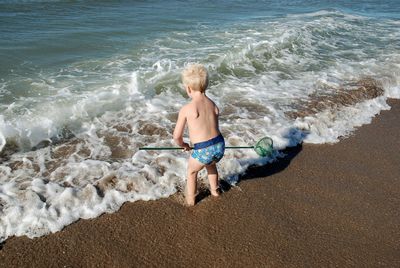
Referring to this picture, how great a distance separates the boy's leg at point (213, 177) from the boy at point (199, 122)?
10 centimetres

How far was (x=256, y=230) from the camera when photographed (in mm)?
3508

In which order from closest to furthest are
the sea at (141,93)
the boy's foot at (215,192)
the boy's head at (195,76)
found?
the boy's head at (195,76) < the boy's foot at (215,192) < the sea at (141,93)

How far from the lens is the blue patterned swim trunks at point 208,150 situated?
3.50 meters

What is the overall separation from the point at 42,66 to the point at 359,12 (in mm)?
13832

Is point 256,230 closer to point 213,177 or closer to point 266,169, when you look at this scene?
point 213,177

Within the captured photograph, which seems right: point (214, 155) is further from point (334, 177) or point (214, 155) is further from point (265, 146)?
point (334, 177)

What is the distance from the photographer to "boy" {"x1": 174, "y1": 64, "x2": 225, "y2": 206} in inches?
131

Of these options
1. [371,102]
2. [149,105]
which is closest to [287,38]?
[371,102]

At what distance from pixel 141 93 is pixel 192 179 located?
3139 millimetres

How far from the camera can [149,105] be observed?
6.02 m

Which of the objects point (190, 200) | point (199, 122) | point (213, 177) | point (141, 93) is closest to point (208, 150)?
point (199, 122)

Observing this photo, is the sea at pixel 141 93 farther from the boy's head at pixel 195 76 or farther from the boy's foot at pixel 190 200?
the boy's head at pixel 195 76

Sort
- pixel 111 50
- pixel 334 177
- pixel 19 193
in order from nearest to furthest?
pixel 19 193 → pixel 334 177 → pixel 111 50

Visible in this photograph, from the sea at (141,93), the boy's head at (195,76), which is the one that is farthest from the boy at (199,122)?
the sea at (141,93)
